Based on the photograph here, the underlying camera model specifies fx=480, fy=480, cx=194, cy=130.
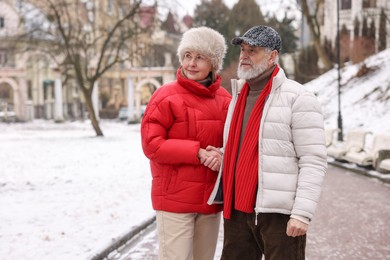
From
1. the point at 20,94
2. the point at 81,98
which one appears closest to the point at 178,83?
the point at 20,94

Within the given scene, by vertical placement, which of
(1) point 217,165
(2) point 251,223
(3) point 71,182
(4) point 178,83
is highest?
(4) point 178,83

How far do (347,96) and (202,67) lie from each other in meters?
24.9

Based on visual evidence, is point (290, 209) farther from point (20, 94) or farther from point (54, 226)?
point (20, 94)

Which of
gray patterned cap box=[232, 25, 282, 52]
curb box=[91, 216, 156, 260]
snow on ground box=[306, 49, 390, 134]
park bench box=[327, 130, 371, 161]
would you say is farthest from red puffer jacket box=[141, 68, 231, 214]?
snow on ground box=[306, 49, 390, 134]

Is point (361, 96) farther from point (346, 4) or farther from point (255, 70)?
point (346, 4)

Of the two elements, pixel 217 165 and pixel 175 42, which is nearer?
pixel 217 165

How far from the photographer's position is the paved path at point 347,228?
221 inches

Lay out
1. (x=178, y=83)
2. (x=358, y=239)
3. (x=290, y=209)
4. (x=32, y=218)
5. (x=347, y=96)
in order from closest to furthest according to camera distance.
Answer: (x=290, y=209)
(x=178, y=83)
(x=358, y=239)
(x=32, y=218)
(x=347, y=96)

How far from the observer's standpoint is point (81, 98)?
51.2 m

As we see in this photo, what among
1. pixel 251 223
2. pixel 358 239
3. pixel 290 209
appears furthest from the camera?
pixel 358 239

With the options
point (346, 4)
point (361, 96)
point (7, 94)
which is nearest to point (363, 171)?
point (361, 96)

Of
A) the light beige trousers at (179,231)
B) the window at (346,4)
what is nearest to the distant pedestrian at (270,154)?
the light beige trousers at (179,231)

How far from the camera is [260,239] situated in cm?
298

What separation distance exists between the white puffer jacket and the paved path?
2761mm
